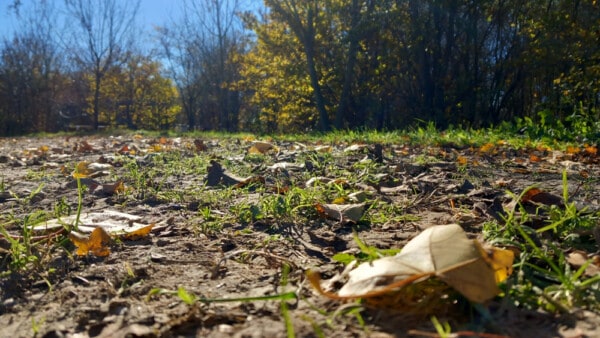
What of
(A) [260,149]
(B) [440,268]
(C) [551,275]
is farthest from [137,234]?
(A) [260,149]

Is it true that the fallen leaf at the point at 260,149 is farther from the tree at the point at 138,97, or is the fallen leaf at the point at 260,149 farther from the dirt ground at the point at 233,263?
the tree at the point at 138,97

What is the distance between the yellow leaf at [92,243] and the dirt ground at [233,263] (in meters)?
0.02

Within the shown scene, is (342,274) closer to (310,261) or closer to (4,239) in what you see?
(310,261)

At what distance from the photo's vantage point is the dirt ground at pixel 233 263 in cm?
86

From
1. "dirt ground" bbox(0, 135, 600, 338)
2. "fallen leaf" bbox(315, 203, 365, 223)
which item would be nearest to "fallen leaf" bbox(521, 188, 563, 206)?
"dirt ground" bbox(0, 135, 600, 338)

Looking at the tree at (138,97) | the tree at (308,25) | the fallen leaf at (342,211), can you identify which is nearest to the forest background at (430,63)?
the tree at (308,25)

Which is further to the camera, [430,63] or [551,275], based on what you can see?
[430,63]

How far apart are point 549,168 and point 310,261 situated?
7.36ft

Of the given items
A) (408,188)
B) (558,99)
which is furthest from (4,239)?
(558,99)

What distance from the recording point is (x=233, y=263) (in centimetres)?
130

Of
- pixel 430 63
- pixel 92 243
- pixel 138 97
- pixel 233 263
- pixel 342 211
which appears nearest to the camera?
pixel 233 263

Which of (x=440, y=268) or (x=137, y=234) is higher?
(x=440, y=268)

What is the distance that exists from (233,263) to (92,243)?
0.46 meters

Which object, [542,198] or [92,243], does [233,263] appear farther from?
[542,198]
